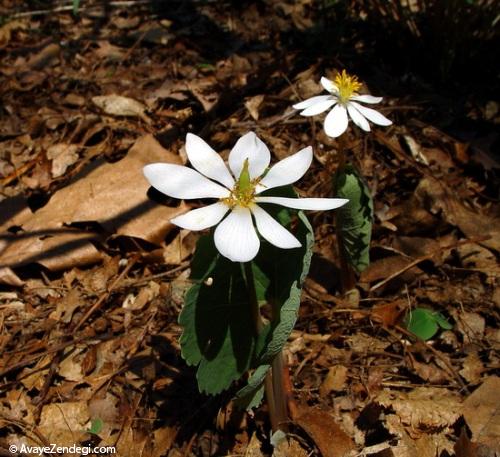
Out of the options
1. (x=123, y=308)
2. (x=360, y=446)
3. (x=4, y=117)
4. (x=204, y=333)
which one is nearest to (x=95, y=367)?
(x=123, y=308)

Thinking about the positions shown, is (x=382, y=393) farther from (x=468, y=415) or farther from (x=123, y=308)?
(x=123, y=308)

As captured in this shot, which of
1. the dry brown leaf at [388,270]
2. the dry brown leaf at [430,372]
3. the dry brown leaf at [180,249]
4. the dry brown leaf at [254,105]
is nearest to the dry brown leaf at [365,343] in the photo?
the dry brown leaf at [430,372]

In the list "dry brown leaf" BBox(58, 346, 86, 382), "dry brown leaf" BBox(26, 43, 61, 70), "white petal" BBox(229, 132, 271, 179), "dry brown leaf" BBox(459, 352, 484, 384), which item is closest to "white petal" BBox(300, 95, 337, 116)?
"white petal" BBox(229, 132, 271, 179)

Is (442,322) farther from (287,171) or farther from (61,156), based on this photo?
(61,156)

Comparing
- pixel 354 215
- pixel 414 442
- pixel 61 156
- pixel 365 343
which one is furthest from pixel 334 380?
pixel 61 156

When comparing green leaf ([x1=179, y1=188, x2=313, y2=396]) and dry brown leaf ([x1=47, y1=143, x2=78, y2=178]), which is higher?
green leaf ([x1=179, y1=188, x2=313, y2=396])

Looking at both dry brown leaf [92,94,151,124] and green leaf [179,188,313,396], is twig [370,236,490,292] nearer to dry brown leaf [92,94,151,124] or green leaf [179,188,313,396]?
green leaf [179,188,313,396]
